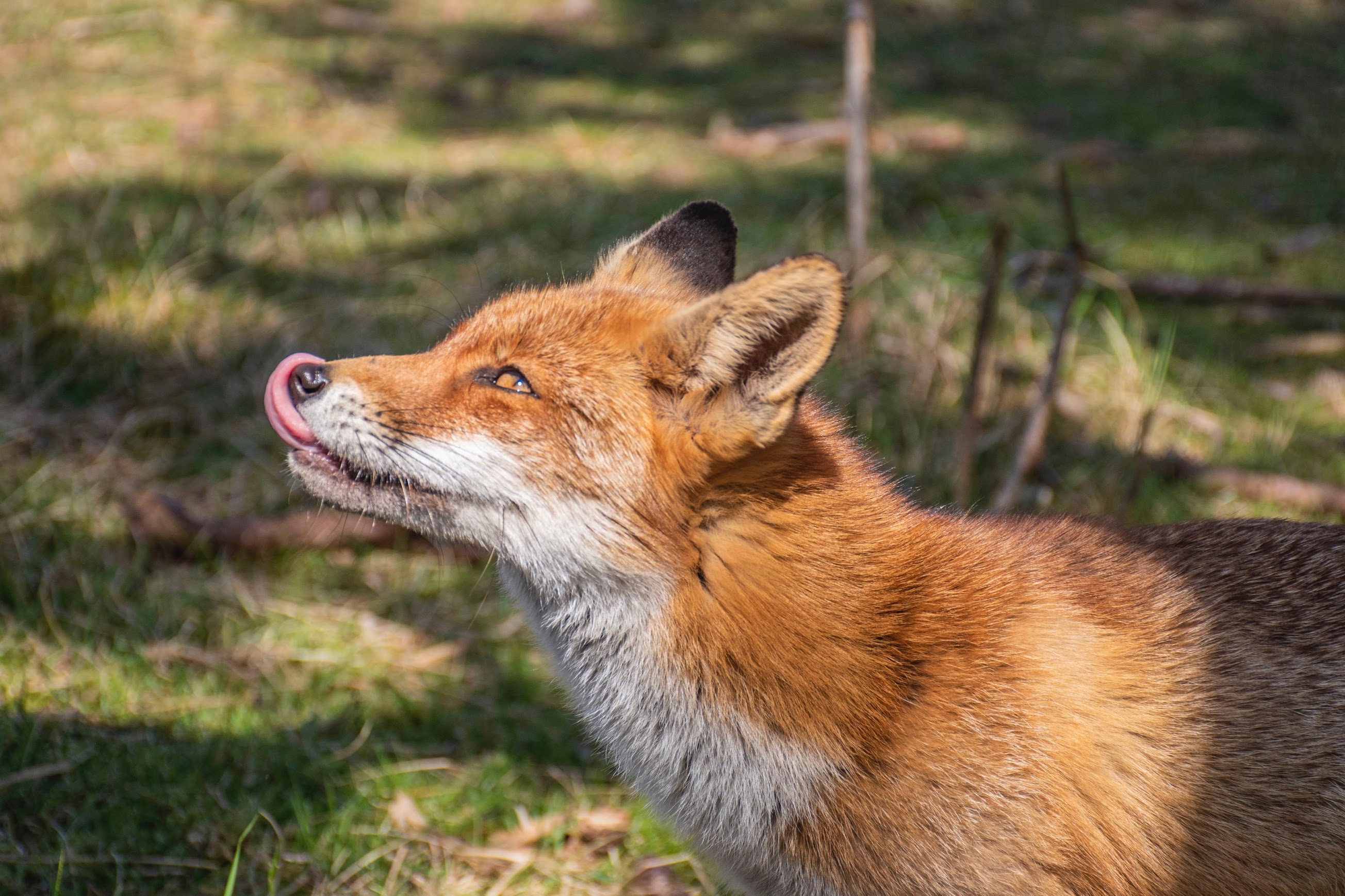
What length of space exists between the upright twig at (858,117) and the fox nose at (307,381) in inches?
135

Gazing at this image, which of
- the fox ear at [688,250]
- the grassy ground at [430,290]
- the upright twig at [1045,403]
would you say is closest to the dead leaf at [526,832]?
the grassy ground at [430,290]

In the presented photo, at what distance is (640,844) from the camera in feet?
12.2

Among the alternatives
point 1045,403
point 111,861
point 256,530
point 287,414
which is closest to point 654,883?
point 111,861

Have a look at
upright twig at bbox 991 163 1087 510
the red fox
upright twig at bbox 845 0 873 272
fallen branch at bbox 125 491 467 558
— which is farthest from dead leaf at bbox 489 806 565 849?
upright twig at bbox 845 0 873 272

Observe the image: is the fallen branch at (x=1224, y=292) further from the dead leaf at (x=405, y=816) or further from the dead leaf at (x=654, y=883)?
the dead leaf at (x=405, y=816)

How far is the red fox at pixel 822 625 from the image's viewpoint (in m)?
2.49

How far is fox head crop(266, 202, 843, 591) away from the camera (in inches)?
104

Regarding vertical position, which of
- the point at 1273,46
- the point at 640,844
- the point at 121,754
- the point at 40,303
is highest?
the point at 1273,46

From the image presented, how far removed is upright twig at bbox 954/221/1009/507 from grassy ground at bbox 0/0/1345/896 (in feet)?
0.92

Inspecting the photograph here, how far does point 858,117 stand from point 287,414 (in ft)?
11.9

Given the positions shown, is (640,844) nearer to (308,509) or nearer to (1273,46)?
(308,509)

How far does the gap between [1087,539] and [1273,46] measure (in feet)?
33.6

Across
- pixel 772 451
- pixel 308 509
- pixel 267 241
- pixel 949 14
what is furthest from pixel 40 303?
pixel 949 14

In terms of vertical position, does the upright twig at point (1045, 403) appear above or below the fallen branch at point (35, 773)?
above
